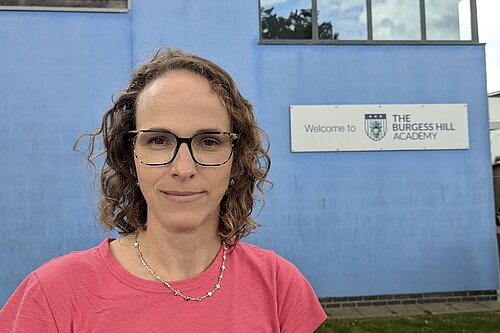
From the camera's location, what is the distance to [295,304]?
157 cm

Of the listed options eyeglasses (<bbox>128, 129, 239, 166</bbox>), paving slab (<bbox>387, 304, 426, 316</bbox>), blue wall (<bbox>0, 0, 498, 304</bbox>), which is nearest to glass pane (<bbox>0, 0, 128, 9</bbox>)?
→ blue wall (<bbox>0, 0, 498, 304</bbox>)

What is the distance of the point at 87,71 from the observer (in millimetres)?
6938

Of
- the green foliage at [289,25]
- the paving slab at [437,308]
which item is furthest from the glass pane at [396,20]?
the paving slab at [437,308]

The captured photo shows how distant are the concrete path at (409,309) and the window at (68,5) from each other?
17.7 feet

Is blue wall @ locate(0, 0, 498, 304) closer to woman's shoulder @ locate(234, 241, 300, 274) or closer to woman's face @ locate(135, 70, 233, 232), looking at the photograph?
woman's shoulder @ locate(234, 241, 300, 274)

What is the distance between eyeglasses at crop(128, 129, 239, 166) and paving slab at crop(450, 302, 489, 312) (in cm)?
679

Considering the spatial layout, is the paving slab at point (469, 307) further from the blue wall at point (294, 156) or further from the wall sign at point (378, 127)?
the wall sign at point (378, 127)

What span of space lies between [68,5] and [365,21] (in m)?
4.41

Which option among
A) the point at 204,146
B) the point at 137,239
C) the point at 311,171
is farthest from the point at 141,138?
the point at 311,171

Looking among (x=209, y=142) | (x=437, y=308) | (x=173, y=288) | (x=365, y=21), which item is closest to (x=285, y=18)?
(x=365, y=21)

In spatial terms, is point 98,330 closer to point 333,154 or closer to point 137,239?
→ point 137,239

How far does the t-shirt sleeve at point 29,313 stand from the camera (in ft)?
4.19

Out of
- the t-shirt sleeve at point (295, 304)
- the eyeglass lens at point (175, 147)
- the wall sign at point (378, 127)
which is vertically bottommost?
the t-shirt sleeve at point (295, 304)

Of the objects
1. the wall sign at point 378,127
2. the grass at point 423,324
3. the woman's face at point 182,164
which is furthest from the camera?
the wall sign at point 378,127
